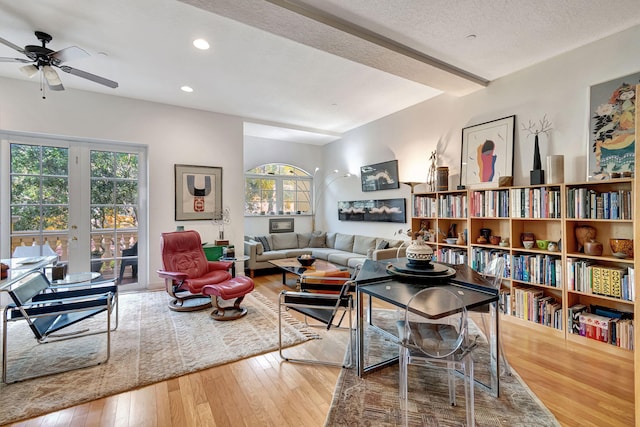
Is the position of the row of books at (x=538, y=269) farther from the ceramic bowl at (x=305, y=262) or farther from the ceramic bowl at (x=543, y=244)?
the ceramic bowl at (x=305, y=262)

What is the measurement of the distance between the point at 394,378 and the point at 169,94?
4.52 m

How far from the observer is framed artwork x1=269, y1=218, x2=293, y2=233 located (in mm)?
6566

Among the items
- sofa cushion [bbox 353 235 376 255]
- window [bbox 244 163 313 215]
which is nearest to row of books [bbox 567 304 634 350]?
sofa cushion [bbox 353 235 376 255]

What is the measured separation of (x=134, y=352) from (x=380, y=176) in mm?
4396

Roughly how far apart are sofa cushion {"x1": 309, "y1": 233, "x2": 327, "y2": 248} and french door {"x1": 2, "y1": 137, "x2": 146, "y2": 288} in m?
3.25

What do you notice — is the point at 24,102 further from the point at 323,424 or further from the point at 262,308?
the point at 323,424

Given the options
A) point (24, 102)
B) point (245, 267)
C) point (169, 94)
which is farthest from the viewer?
point (245, 267)

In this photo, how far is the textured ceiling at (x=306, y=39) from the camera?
2.32 metres

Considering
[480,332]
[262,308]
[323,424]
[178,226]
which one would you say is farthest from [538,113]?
[178,226]

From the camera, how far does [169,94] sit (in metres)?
4.26

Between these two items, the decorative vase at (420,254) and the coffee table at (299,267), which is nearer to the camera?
the decorative vase at (420,254)

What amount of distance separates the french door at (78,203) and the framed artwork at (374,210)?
149 inches

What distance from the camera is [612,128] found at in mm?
2662

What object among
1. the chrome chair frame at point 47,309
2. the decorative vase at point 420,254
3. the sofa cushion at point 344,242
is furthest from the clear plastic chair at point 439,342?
the sofa cushion at point 344,242
